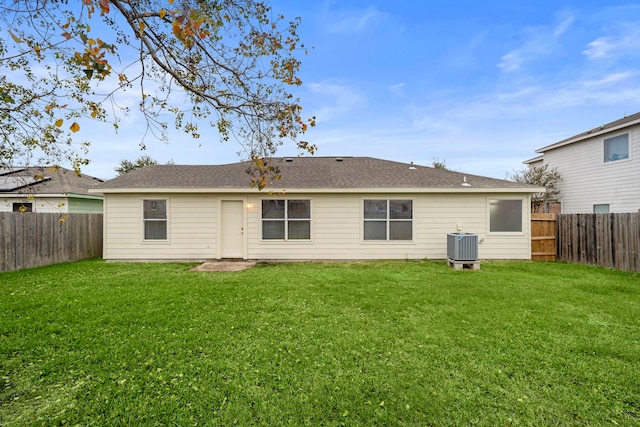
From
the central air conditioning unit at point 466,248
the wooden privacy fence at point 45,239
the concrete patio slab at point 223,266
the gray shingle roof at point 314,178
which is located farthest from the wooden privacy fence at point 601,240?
the wooden privacy fence at point 45,239

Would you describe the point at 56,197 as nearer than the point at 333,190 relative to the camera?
No

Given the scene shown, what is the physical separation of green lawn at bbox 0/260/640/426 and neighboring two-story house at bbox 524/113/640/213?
7603 mm

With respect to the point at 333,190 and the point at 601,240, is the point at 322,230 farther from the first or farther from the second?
the point at 601,240

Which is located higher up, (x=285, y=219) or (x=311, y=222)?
(x=285, y=219)

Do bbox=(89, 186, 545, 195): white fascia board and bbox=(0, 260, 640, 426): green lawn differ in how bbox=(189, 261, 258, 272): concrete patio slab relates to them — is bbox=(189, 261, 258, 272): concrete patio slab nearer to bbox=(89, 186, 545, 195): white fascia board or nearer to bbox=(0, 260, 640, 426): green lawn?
bbox=(0, 260, 640, 426): green lawn

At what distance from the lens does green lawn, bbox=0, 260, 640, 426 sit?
7.45 ft

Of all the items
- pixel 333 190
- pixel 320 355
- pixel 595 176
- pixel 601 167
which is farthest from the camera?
pixel 595 176

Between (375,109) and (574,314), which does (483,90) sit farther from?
(574,314)

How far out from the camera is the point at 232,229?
9.48 metres

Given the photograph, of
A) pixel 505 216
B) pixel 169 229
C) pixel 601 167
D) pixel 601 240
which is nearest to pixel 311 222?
pixel 169 229

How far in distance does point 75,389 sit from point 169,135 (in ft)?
10.2

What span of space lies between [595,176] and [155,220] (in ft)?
57.9

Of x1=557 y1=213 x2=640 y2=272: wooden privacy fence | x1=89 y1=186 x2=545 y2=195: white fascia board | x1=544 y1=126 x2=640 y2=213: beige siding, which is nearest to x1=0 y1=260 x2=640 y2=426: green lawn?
x1=557 y1=213 x2=640 y2=272: wooden privacy fence

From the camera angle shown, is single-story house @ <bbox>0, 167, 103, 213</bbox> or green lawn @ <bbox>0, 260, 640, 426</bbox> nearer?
green lawn @ <bbox>0, 260, 640, 426</bbox>
